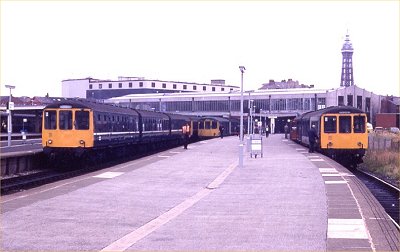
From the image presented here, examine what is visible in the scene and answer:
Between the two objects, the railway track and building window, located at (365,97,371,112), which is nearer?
the railway track

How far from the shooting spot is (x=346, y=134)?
32750mm

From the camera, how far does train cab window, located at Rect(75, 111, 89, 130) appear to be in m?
27.8

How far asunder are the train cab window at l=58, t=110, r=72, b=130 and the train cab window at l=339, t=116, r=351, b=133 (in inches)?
554

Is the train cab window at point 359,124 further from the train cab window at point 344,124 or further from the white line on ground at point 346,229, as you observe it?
the white line on ground at point 346,229

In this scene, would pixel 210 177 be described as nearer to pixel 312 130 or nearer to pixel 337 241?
pixel 337 241

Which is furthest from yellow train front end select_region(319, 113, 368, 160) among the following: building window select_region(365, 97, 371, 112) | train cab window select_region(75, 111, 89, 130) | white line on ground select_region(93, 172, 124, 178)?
building window select_region(365, 97, 371, 112)

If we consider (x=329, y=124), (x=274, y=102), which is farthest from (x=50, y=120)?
(x=274, y=102)

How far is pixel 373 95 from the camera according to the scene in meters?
104

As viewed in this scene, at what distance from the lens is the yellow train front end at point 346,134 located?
32.6 m

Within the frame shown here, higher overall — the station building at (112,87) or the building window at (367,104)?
the station building at (112,87)

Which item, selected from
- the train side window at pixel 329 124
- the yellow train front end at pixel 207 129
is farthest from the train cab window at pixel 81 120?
the yellow train front end at pixel 207 129

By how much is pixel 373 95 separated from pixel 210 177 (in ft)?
285

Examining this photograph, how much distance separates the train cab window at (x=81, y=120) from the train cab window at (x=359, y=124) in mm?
13953

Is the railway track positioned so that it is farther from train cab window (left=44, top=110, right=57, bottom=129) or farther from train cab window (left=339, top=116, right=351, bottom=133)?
train cab window (left=44, top=110, right=57, bottom=129)
